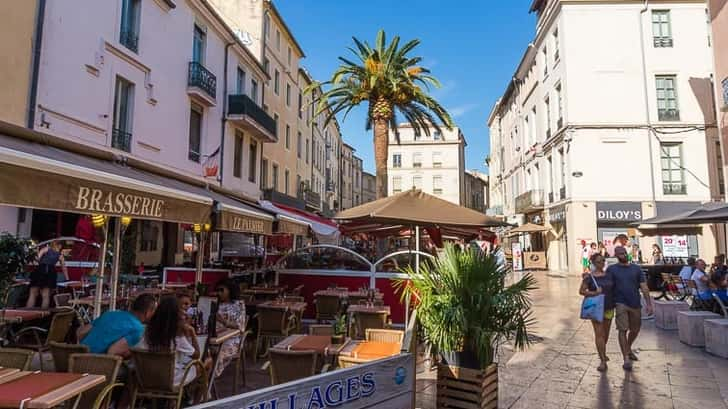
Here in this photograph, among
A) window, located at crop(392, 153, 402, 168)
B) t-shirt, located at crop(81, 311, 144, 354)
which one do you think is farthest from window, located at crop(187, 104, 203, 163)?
window, located at crop(392, 153, 402, 168)

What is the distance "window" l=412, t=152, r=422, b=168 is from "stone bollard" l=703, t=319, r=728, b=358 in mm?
58522

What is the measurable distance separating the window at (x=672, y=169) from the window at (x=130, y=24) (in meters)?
26.0

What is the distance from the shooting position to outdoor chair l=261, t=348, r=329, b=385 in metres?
3.86

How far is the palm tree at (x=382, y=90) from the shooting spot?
19172 millimetres

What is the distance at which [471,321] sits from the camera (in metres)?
4.30

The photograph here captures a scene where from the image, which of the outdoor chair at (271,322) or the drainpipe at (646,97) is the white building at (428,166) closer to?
the drainpipe at (646,97)

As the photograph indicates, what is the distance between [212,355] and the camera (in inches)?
184

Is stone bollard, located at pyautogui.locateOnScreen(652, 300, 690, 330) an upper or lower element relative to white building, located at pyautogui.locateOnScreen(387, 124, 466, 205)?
lower

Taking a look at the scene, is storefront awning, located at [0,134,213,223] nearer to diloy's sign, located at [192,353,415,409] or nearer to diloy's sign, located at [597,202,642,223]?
diloy's sign, located at [192,353,415,409]

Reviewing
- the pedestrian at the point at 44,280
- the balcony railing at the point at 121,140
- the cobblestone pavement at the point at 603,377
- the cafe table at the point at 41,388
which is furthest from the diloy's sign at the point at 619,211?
the cafe table at the point at 41,388

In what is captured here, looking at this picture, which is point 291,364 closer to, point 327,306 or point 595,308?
point 327,306

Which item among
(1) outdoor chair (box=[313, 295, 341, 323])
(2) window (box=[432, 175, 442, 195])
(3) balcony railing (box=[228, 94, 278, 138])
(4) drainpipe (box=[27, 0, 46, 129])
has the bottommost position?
(1) outdoor chair (box=[313, 295, 341, 323])

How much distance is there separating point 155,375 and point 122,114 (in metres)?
12.2

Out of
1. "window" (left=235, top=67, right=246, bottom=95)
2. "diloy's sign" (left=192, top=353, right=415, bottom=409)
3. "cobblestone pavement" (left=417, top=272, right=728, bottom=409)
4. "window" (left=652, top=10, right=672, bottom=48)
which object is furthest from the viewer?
"window" (left=652, top=10, right=672, bottom=48)
